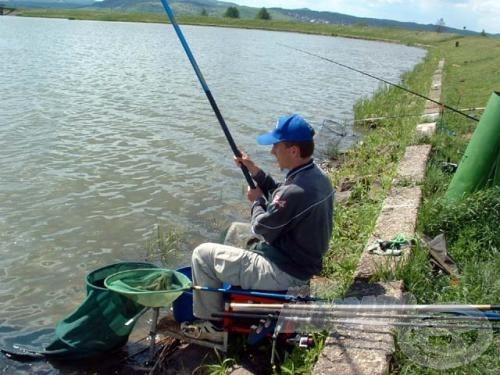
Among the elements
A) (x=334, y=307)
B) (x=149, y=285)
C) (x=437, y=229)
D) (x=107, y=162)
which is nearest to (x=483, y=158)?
Answer: (x=437, y=229)

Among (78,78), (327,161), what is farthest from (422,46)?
(327,161)

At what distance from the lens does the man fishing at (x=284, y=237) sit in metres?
3.98

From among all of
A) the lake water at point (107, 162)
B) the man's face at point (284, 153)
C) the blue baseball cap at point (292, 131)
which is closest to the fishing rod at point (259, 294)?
the man's face at point (284, 153)

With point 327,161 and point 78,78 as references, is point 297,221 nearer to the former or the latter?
point 327,161

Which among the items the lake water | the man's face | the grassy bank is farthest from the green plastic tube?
the lake water

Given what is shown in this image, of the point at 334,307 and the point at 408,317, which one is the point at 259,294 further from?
the point at 408,317

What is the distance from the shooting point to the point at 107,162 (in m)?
10.6

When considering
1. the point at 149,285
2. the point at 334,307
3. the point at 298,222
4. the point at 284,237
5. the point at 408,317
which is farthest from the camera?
the point at 149,285

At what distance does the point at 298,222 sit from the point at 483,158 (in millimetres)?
2938

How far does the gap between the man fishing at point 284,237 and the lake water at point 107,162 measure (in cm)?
203

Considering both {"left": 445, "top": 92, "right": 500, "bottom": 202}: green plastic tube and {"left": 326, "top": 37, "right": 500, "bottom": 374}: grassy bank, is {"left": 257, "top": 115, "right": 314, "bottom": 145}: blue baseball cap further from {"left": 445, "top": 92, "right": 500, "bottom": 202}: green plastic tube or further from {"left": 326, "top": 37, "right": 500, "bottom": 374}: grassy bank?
{"left": 445, "top": 92, "right": 500, "bottom": 202}: green plastic tube

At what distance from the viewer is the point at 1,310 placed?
219 inches

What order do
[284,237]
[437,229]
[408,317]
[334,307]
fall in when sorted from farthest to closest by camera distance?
1. [437,229]
2. [284,237]
3. [334,307]
4. [408,317]

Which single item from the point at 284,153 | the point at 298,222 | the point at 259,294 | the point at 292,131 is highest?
the point at 292,131
